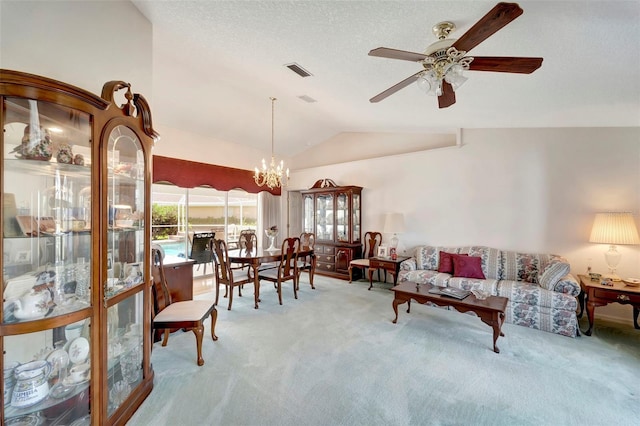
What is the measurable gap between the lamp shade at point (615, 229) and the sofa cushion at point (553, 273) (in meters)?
0.54

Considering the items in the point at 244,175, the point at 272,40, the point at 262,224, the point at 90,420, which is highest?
the point at 272,40

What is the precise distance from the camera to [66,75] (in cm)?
175

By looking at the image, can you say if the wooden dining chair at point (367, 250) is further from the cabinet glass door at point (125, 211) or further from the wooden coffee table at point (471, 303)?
the cabinet glass door at point (125, 211)

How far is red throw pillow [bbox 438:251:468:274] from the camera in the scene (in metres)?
4.12

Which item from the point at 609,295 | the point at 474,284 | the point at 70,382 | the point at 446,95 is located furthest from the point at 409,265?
the point at 70,382

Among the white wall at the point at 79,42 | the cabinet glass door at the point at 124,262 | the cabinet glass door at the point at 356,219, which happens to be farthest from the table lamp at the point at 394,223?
the white wall at the point at 79,42

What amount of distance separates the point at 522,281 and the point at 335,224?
3380 millimetres

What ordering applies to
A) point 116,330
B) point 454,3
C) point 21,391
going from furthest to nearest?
point 116,330 < point 454,3 < point 21,391

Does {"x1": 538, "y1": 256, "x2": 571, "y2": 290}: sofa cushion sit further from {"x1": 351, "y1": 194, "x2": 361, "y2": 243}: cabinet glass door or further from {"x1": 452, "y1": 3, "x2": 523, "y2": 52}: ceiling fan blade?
{"x1": 351, "y1": 194, "x2": 361, "y2": 243}: cabinet glass door

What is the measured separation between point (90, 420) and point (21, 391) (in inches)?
15.3

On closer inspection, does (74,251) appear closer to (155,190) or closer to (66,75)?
(66,75)

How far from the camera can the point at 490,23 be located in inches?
54.7

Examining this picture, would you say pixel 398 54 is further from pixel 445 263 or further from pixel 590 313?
pixel 590 313

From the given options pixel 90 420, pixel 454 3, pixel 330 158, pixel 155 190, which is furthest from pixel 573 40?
pixel 155 190
